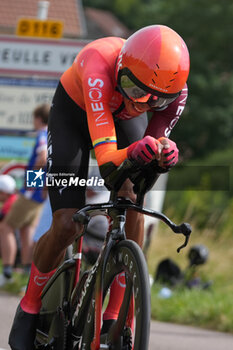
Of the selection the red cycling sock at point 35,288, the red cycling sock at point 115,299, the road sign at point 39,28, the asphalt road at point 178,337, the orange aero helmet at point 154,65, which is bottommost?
the asphalt road at point 178,337

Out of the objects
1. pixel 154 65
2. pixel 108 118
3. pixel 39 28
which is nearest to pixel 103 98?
pixel 108 118

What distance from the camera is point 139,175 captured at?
3.74 meters

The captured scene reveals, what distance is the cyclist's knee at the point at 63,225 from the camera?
411 centimetres

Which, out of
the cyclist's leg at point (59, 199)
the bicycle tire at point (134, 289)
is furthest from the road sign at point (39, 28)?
the bicycle tire at point (134, 289)

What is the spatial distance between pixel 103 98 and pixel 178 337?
10.4ft

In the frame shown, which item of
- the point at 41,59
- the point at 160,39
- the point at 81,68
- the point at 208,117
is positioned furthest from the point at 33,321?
the point at 208,117

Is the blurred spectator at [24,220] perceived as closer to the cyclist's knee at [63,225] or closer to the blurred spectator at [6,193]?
the blurred spectator at [6,193]

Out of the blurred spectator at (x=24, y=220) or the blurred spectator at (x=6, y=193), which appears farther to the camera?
the blurred spectator at (x=6, y=193)

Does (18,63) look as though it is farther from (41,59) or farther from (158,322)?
(158,322)

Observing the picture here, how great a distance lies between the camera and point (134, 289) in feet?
11.3

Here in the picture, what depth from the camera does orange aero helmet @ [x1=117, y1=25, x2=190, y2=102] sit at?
370 centimetres

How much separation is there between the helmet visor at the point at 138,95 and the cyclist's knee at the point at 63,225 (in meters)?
0.74

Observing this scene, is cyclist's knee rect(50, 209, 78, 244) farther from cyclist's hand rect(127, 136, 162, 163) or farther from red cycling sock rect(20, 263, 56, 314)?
cyclist's hand rect(127, 136, 162, 163)

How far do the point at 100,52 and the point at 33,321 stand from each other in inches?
62.2
